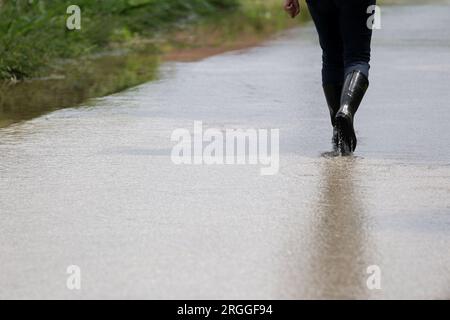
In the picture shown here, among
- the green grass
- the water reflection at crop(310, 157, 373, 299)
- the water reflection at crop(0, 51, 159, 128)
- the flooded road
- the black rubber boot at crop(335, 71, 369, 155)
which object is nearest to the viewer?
the water reflection at crop(310, 157, 373, 299)

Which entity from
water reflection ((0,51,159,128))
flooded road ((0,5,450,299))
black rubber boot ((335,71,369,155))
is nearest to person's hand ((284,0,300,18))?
black rubber boot ((335,71,369,155))

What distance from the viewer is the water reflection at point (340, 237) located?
5.62 meters

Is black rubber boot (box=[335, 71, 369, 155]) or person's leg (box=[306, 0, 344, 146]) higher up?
person's leg (box=[306, 0, 344, 146])

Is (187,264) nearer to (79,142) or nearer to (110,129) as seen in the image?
(79,142)

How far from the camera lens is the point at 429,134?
10.2 meters

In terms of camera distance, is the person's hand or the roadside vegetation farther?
the roadside vegetation

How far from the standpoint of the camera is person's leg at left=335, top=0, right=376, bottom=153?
894 centimetres

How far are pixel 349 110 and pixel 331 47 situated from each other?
0.57 metres

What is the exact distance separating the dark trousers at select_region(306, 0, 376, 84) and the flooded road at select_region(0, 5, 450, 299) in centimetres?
54

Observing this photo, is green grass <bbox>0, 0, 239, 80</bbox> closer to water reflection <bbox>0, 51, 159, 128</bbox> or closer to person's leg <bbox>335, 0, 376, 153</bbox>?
water reflection <bbox>0, 51, 159, 128</bbox>

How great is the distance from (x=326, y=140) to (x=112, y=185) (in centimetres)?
222

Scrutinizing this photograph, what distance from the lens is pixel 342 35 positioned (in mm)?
9070

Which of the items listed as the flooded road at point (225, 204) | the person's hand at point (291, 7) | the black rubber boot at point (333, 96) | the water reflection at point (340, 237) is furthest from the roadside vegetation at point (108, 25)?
the water reflection at point (340, 237)

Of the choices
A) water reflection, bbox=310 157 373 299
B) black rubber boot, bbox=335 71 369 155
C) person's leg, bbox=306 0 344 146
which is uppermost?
person's leg, bbox=306 0 344 146
